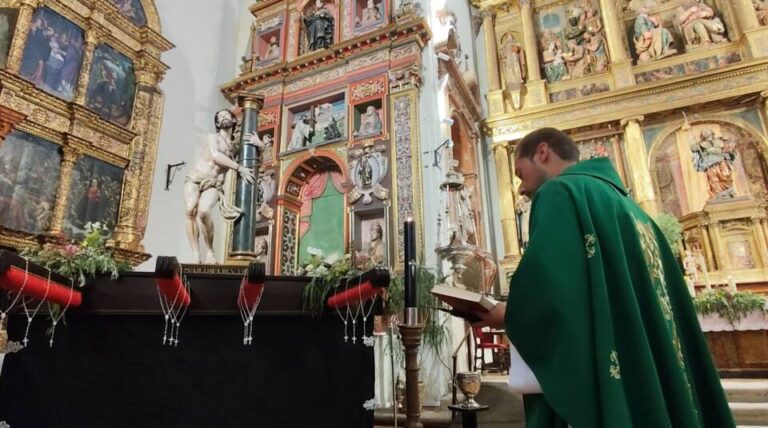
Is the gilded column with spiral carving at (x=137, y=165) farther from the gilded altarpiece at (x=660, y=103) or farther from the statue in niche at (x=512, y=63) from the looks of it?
the statue in niche at (x=512, y=63)

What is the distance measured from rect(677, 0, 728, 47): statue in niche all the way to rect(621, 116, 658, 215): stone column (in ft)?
8.61

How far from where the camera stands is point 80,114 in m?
6.61

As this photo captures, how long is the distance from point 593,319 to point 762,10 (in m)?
13.7

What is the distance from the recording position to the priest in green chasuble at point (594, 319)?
1144mm

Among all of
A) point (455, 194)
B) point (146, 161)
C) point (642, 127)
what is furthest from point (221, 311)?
point (642, 127)

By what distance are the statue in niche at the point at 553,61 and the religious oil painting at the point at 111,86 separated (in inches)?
407

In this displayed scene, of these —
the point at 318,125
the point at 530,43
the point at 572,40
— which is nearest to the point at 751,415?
the point at 318,125

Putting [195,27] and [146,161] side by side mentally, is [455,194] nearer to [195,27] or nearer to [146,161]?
[146,161]

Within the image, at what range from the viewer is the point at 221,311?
2684mm

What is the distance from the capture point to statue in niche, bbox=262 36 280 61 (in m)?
9.92

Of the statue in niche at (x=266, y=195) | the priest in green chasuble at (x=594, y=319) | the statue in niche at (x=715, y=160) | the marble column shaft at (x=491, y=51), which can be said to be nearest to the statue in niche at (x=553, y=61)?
the marble column shaft at (x=491, y=51)

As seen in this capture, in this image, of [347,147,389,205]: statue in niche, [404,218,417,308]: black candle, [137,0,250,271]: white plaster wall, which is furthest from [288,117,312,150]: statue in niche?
[404,218,417,308]: black candle

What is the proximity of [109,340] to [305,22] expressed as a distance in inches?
360

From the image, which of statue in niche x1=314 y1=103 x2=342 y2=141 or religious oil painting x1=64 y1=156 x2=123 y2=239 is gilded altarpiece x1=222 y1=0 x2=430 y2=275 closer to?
statue in niche x1=314 y1=103 x2=342 y2=141
